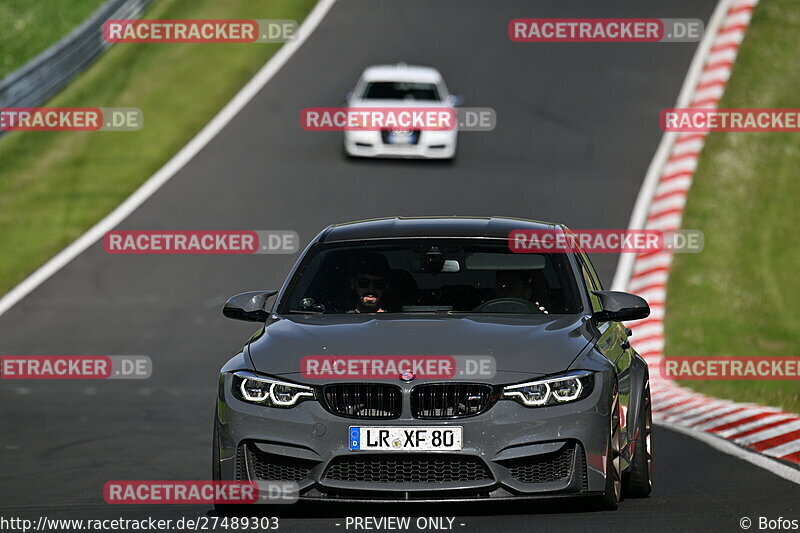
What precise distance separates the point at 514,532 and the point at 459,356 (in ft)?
2.83

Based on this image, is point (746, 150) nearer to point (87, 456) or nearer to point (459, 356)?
point (87, 456)

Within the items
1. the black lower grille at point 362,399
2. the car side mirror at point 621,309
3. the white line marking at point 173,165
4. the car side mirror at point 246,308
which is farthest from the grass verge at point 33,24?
the black lower grille at point 362,399

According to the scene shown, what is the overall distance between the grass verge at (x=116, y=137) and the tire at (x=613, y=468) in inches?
554

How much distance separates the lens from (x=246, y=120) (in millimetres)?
28016

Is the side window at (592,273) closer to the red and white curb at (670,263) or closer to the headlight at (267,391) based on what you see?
the red and white curb at (670,263)

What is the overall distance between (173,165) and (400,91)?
407 cm

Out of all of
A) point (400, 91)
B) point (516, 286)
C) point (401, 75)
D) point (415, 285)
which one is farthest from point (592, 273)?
point (401, 75)

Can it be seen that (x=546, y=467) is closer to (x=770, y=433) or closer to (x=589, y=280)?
(x=589, y=280)

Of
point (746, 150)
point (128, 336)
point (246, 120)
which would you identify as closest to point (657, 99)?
point (746, 150)

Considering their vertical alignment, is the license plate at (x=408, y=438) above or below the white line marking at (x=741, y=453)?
above

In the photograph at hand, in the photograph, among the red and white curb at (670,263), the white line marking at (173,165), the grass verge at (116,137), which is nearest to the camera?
the red and white curb at (670,263)

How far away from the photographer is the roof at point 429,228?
9.41m

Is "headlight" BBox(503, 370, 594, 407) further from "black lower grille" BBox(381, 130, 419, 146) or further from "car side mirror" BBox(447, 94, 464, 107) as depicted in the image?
"car side mirror" BBox(447, 94, 464, 107)

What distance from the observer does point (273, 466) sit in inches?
311
